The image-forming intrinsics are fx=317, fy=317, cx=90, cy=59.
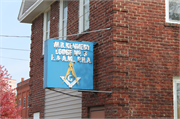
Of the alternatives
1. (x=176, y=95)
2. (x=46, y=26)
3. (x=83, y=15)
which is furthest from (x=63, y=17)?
(x=176, y=95)

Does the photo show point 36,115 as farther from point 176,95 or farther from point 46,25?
point 176,95

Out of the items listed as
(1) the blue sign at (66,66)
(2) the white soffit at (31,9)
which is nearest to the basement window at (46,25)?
(2) the white soffit at (31,9)

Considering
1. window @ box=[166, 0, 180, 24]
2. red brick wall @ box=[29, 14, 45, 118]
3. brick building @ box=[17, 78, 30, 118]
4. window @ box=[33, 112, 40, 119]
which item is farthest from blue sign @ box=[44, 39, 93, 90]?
brick building @ box=[17, 78, 30, 118]

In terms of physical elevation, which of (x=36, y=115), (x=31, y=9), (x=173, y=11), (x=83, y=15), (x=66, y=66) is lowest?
(x=36, y=115)

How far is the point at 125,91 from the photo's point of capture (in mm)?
8906

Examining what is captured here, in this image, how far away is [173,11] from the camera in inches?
390

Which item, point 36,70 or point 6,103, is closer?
point 36,70

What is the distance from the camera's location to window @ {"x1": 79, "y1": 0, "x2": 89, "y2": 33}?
1131 centimetres

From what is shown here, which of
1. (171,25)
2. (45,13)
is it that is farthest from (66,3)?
(171,25)

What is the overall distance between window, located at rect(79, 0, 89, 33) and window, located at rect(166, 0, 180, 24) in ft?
9.42

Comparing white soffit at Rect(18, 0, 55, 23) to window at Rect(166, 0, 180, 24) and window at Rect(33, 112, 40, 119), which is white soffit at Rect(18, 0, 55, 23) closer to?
window at Rect(33, 112, 40, 119)

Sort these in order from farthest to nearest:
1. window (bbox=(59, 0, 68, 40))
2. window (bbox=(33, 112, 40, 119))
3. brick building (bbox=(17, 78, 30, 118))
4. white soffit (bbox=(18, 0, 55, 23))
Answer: brick building (bbox=(17, 78, 30, 118))
white soffit (bbox=(18, 0, 55, 23))
window (bbox=(33, 112, 40, 119))
window (bbox=(59, 0, 68, 40))

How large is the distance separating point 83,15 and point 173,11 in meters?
3.28

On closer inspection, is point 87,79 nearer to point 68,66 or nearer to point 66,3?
point 68,66
